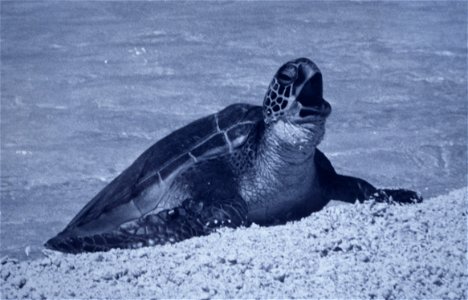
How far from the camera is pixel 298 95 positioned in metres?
3.72

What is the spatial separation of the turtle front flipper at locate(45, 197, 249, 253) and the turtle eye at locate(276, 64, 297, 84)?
78cm

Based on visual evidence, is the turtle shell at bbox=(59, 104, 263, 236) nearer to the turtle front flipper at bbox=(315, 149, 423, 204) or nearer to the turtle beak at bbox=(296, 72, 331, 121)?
the turtle beak at bbox=(296, 72, 331, 121)

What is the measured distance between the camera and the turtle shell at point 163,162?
12.9 ft

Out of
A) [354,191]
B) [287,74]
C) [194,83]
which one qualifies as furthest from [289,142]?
[194,83]

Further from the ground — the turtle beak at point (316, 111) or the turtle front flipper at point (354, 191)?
the turtle beak at point (316, 111)

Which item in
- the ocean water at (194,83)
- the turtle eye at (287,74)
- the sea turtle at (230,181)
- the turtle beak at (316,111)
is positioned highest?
the turtle eye at (287,74)

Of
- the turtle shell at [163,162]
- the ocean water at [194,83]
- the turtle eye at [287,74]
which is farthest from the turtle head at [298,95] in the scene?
the ocean water at [194,83]

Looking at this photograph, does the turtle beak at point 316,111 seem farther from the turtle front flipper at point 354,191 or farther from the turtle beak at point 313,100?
the turtle front flipper at point 354,191

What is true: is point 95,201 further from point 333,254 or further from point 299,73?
point 333,254

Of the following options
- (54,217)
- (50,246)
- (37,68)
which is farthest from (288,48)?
(50,246)

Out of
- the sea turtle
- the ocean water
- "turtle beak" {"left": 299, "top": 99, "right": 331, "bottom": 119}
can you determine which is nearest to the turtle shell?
the sea turtle

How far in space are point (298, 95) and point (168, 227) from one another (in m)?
1.09

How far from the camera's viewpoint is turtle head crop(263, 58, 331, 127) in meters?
3.64

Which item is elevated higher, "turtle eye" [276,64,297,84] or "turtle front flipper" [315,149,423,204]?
"turtle eye" [276,64,297,84]
